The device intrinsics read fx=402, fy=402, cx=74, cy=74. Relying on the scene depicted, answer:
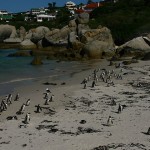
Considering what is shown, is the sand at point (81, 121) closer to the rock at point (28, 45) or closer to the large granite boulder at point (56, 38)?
the large granite boulder at point (56, 38)

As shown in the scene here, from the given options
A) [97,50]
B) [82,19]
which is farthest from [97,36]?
[82,19]

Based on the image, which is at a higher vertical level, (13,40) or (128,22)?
(128,22)

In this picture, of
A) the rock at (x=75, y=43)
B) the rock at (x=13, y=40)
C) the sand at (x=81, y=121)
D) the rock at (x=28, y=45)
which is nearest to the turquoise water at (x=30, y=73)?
the sand at (x=81, y=121)

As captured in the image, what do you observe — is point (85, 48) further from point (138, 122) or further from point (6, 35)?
point (6, 35)

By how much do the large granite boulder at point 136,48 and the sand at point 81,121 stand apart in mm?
25506

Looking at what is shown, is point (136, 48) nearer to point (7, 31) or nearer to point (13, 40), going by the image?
point (13, 40)

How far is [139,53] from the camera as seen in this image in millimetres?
53844

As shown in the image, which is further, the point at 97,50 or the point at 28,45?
the point at 28,45

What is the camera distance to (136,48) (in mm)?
55688

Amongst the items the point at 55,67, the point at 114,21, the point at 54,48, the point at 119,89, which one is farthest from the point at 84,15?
the point at 119,89

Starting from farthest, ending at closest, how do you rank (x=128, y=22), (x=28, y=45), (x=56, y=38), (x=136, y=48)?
(x=128, y=22) → (x=28, y=45) → (x=56, y=38) → (x=136, y=48)

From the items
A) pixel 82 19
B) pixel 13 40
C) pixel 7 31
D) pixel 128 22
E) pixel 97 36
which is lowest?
pixel 13 40

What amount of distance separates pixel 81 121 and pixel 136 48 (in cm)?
3920

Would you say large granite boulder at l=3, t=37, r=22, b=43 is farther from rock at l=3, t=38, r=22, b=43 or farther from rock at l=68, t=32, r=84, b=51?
rock at l=68, t=32, r=84, b=51
